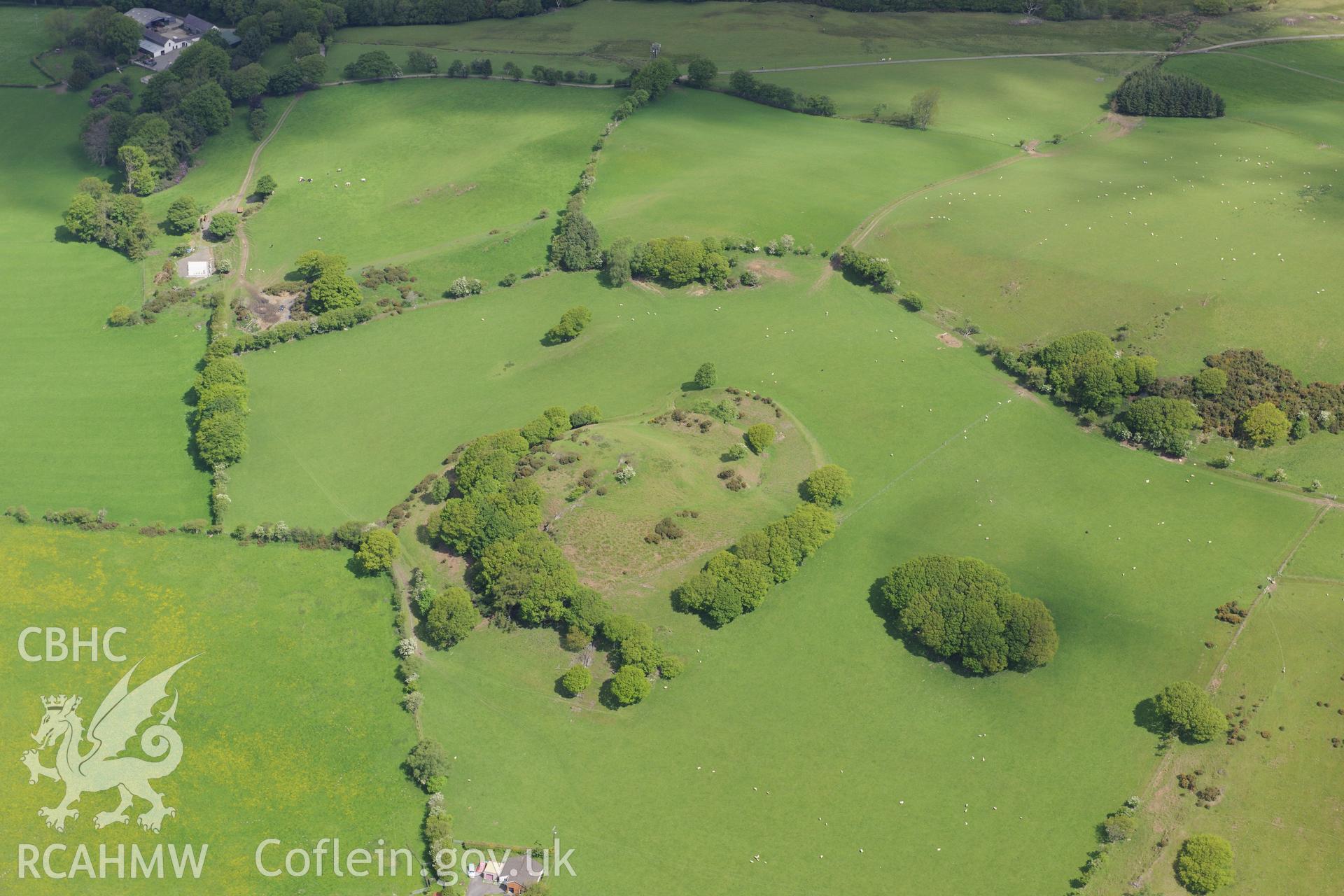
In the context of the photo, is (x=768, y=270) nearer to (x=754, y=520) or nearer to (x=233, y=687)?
(x=754, y=520)

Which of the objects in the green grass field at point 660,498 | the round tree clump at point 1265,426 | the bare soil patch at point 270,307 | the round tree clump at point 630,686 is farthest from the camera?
the bare soil patch at point 270,307

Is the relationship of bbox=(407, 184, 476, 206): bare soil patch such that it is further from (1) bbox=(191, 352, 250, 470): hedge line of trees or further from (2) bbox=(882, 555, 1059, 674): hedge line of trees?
(2) bbox=(882, 555, 1059, 674): hedge line of trees

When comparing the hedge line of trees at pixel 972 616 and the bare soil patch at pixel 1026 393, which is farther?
the bare soil patch at pixel 1026 393

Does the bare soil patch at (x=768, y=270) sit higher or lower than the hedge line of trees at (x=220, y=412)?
higher

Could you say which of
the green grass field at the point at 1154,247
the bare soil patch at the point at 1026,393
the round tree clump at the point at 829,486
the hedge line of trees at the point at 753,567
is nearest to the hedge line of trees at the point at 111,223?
the hedge line of trees at the point at 753,567

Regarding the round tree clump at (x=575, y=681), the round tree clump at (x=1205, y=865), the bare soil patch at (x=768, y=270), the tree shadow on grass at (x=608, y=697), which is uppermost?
the bare soil patch at (x=768, y=270)

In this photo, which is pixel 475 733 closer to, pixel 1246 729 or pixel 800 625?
pixel 800 625

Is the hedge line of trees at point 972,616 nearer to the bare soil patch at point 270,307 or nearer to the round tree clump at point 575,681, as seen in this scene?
the round tree clump at point 575,681
